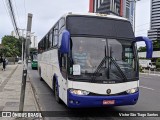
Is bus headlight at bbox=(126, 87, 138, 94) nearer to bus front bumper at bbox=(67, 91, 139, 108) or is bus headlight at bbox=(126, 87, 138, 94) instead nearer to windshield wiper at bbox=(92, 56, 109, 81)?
bus front bumper at bbox=(67, 91, 139, 108)

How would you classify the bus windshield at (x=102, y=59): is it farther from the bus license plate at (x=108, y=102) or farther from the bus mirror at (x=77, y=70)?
the bus license plate at (x=108, y=102)

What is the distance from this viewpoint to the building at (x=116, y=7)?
42066 mm

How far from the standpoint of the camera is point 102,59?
828 cm

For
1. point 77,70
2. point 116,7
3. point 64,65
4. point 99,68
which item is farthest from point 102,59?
point 116,7

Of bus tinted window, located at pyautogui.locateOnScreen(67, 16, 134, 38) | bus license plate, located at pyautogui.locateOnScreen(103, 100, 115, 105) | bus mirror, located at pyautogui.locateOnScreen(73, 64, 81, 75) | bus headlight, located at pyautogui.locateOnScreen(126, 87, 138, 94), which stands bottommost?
bus license plate, located at pyautogui.locateOnScreen(103, 100, 115, 105)

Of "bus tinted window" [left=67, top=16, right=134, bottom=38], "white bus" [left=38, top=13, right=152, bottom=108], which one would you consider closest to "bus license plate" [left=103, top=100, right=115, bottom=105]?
"white bus" [left=38, top=13, right=152, bottom=108]

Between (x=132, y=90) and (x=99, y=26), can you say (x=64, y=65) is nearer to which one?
(x=99, y=26)

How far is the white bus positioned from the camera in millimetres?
8008

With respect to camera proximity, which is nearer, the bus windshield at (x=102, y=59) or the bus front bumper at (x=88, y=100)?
the bus front bumper at (x=88, y=100)

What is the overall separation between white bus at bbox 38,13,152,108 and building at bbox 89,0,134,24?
32216 millimetres

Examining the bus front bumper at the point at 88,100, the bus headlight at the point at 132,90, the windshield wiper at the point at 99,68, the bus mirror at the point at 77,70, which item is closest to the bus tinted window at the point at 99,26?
the windshield wiper at the point at 99,68

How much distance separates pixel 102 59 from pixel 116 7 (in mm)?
36147

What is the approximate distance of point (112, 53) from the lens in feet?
27.7

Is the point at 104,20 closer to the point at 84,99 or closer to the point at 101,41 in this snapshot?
the point at 101,41
